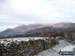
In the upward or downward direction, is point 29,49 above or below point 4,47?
below

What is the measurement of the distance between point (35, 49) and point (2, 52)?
499 cm

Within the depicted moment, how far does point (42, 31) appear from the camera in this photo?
66.8ft

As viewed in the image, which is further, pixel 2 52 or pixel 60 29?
pixel 60 29

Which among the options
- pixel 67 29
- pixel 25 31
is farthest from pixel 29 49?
pixel 67 29

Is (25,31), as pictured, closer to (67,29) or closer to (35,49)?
(35,49)

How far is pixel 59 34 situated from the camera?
21938mm

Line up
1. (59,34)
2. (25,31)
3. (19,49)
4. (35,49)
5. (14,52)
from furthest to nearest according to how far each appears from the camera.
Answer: (59,34), (25,31), (35,49), (19,49), (14,52)

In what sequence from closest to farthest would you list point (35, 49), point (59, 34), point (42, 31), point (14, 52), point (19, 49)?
point (14, 52), point (19, 49), point (35, 49), point (42, 31), point (59, 34)

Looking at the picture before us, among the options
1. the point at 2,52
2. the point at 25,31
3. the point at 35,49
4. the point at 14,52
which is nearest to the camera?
the point at 2,52

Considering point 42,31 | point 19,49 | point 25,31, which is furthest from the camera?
point 42,31

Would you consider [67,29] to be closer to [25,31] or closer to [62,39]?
[62,39]

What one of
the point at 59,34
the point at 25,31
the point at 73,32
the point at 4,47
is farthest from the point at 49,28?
the point at 4,47

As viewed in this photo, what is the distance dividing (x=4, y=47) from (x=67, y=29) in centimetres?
1463

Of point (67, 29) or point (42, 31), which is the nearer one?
point (42, 31)
